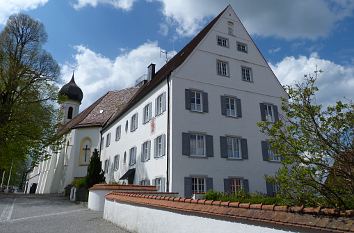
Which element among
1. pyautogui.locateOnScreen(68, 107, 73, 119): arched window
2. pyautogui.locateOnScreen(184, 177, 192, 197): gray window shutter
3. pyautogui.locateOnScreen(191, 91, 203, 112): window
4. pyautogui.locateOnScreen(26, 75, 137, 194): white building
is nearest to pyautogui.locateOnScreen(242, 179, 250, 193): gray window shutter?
pyautogui.locateOnScreen(184, 177, 192, 197): gray window shutter

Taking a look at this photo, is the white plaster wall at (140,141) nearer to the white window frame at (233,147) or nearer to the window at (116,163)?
the window at (116,163)

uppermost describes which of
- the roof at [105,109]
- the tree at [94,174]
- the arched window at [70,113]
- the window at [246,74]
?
the arched window at [70,113]

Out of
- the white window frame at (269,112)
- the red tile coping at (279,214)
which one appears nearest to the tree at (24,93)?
the white window frame at (269,112)

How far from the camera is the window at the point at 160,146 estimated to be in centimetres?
2059

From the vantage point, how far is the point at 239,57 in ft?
80.7

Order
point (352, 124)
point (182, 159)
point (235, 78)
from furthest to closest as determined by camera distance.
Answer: point (235, 78) → point (182, 159) → point (352, 124)

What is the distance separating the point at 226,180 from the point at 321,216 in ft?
54.0

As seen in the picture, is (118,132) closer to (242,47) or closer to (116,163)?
→ (116,163)

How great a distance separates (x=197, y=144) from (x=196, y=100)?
311cm

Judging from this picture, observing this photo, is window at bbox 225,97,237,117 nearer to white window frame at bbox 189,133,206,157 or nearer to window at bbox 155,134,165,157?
white window frame at bbox 189,133,206,157

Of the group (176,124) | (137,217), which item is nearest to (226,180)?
(176,124)

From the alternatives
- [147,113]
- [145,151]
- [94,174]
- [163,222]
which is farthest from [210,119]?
[163,222]

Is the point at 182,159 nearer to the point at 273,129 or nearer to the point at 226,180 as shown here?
the point at 226,180

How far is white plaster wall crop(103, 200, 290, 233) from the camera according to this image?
5.76 m
